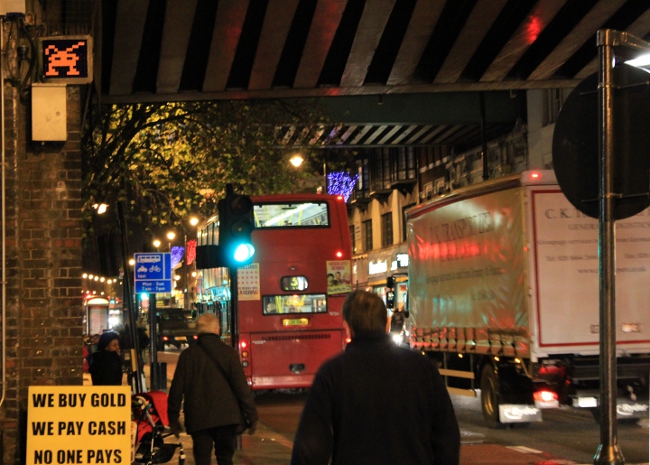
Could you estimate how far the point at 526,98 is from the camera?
3412 cm

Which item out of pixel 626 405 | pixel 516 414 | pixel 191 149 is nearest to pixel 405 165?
pixel 191 149

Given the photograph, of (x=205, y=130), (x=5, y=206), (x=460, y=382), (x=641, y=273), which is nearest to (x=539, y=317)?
(x=641, y=273)

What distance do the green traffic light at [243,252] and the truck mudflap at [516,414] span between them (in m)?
4.72

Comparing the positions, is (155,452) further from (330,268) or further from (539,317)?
(330,268)

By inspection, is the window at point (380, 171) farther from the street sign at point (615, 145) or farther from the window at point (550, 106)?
the street sign at point (615, 145)

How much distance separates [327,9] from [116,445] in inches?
222

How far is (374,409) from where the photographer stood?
14.2ft

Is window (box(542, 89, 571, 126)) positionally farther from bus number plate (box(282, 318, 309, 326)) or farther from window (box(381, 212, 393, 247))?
window (box(381, 212, 393, 247))

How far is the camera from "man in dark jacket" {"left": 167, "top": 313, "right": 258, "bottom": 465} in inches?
346

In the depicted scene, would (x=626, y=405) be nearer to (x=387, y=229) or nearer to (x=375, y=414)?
(x=375, y=414)

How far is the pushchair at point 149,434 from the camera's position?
10.5 metres

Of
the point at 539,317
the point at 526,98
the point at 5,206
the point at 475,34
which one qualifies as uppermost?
the point at 526,98

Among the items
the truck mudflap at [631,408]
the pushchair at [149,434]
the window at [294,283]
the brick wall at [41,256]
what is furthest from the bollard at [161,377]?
the brick wall at [41,256]

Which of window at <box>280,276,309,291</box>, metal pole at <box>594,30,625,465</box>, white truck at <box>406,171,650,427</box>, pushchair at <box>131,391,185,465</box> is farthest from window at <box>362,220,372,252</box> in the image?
metal pole at <box>594,30,625,465</box>
